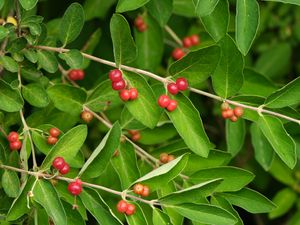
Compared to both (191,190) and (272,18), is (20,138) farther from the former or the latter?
(272,18)

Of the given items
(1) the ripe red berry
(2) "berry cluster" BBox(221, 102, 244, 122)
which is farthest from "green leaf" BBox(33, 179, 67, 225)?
(2) "berry cluster" BBox(221, 102, 244, 122)

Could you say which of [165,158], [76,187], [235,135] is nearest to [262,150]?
[235,135]

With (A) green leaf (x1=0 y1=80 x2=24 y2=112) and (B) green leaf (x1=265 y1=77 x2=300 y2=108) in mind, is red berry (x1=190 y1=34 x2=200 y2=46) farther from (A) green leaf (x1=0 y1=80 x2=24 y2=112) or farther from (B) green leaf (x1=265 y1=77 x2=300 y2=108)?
(A) green leaf (x1=0 y1=80 x2=24 y2=112)

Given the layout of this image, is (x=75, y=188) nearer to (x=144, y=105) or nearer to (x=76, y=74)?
(x=144, y=105)

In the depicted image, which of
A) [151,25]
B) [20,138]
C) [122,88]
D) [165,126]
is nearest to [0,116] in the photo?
[20,138]

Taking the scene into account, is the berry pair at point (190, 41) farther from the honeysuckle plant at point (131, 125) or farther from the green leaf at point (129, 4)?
the green leaf at point (129, 4)

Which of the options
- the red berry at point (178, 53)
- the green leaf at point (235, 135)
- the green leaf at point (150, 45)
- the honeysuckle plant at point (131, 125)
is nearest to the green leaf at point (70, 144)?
the honeysuckle plant at point (131, 125)
